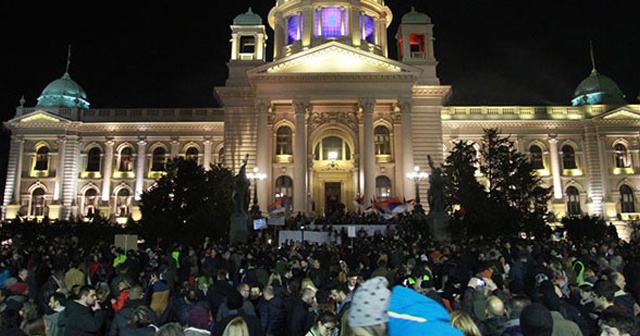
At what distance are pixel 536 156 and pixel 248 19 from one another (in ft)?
113

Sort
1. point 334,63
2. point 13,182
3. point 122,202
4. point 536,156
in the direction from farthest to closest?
point 122,202
point 536,156
point 13,182
point 334,63

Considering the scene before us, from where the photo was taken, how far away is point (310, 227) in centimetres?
3291

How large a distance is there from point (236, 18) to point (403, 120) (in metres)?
22.1

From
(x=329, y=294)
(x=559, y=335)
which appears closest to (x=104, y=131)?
(x=329, y=294)

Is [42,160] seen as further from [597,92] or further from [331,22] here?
[597,92]

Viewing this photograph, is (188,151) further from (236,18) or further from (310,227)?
(310,227)

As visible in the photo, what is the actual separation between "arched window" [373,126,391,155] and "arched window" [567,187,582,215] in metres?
21.3

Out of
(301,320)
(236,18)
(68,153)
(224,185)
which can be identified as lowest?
(301,320)

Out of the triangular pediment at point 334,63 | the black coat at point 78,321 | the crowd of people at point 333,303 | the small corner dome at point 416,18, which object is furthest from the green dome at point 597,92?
the black coat at point 78,321

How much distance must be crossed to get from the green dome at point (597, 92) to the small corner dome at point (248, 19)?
127 ft

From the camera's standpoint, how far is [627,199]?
53031mm

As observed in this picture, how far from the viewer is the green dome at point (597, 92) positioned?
57.8 meters

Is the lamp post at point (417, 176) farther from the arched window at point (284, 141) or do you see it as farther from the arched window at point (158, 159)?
the arched window at point (158, 159)

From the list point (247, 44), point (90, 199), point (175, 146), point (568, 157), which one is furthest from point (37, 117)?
point (568, 157)
